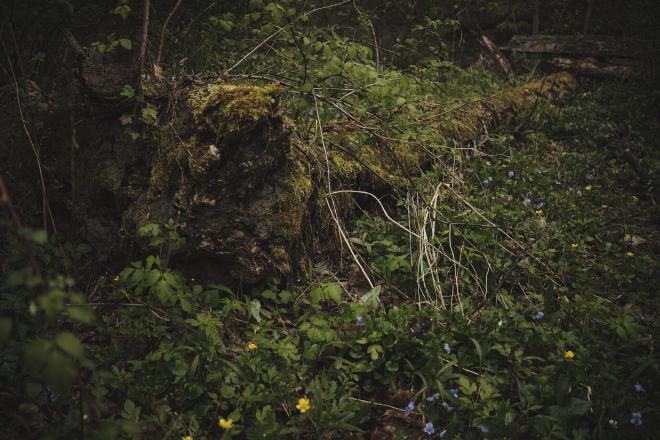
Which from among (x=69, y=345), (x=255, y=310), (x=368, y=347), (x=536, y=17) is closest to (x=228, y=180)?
(x=255, y=310)

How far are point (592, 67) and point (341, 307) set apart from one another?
673cm

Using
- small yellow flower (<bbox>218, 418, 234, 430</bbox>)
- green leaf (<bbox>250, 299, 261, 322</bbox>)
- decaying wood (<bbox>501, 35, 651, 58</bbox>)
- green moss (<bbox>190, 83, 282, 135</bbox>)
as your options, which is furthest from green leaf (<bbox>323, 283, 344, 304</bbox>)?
decaying wood (<bbox>501, 35, 651, 58</bbox>)

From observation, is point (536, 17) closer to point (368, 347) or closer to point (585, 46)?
point (585, 46)

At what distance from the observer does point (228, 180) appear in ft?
7.40

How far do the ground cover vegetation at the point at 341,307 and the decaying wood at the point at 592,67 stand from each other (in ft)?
12.9

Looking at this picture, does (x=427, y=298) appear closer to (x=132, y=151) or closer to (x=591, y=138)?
(x=132, y=151)

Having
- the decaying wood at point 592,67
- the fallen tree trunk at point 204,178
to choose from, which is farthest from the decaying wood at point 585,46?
the fallen tree trunk at point 204,178

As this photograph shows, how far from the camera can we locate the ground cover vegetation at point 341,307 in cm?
177

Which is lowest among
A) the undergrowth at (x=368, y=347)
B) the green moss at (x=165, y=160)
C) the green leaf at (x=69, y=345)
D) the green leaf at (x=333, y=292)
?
the undergrowth at (x=368, y=347)

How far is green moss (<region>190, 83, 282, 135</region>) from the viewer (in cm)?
219

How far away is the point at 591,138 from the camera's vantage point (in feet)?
16.0

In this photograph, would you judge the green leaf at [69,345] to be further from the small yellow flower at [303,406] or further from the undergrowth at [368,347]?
the small yellow flower at [303,406]

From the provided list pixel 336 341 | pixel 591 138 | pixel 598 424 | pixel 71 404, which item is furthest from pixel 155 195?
pixel 591 138

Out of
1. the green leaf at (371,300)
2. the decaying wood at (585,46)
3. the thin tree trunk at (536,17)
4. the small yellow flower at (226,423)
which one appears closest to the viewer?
the small yellow flower at (226,423)
